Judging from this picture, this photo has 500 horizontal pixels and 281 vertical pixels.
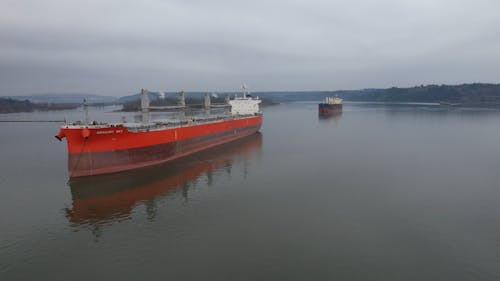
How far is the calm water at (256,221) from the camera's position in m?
8.81

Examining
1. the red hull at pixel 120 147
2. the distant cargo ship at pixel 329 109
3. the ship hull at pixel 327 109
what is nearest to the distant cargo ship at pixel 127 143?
the red hull at pixel 120 147

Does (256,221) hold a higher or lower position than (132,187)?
lower

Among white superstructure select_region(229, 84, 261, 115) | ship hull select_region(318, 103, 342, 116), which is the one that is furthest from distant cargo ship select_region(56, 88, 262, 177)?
ship hull select_region(318, 103, 342, 116)

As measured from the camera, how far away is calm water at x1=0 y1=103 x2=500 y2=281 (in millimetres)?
8812

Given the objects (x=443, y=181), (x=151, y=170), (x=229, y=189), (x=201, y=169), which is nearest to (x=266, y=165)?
(x=201, y=169)

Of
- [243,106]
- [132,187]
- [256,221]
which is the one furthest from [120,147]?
[243,106]

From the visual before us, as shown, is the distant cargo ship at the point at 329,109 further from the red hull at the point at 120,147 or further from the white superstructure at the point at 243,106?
the red hull at the point at 120,147

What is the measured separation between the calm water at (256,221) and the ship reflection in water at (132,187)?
9cm

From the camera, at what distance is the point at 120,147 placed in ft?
58.8

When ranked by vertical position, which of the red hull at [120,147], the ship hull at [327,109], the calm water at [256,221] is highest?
the ship hull at [327,109]

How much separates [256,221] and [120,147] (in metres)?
→ 10.3

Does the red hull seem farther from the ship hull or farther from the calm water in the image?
the ship hull

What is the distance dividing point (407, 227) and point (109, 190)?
1366 centimetres

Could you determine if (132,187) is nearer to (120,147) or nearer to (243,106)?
(120,147)
